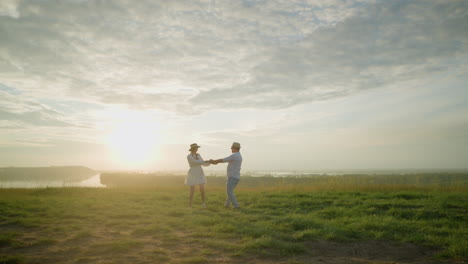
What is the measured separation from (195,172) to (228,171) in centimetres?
148

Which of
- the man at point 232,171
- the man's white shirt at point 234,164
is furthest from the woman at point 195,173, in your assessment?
the man's white shirt at point 234,164

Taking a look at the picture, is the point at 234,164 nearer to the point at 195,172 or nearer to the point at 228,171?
the point at 228,171

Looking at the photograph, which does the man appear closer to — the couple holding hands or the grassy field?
the couple holding hands

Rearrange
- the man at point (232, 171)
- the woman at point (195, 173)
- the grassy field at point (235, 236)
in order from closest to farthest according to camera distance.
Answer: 1. the grassy field at point (235, 236)
2. the man at point (232, 171)
3. the woman at point (195, 173)

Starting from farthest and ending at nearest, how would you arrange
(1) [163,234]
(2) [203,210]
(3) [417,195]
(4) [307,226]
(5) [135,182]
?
(5) [135,182]
(3) [417,195]
(2) [203,210]
(4) [307,226]
(1) [163,234]

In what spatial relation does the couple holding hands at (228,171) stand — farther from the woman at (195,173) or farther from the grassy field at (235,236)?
the grassy field at (235,236)

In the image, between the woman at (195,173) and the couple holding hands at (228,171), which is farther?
the woman at (195,173)

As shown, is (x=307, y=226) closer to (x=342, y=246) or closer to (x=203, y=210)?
(x=342, y=246)

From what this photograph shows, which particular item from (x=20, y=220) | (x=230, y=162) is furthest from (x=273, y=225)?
(x=20, y=220)

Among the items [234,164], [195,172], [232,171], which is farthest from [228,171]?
[195,172]

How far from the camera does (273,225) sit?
797cm

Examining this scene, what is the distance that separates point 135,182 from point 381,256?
5018 centimetres

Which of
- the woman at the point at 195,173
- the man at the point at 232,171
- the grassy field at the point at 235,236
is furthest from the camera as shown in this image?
the woman at the point at 195,173

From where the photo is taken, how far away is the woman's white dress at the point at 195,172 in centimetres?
1158
